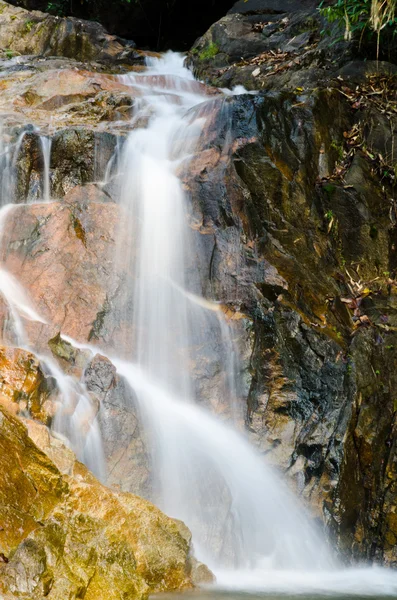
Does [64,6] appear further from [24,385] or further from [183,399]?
[24,385]

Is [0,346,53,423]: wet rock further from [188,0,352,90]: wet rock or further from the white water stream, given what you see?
[188,0,352,90]: wet rock

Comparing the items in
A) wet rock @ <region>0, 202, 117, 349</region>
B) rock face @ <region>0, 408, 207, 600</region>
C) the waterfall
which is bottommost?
rock face @ <region>0, 408, 207, 600</region>

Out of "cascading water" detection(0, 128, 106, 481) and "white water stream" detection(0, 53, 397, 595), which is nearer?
"cascading water" detection(0, 128, 106, 481)

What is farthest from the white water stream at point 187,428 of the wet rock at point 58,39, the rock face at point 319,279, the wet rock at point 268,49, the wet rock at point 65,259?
the wet rock at point 58,39

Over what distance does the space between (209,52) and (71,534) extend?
12418mm

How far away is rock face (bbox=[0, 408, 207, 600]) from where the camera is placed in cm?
321

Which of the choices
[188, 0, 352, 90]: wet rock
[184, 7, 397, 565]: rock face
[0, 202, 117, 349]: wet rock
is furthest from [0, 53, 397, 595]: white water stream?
[188, 0, 352, 90]: wet rock

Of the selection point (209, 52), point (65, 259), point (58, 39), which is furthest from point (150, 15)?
point (65, 259)

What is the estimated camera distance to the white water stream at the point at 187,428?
5070 millimetres

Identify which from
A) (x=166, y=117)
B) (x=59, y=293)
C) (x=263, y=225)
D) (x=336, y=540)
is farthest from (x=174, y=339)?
(x=166, y=117)

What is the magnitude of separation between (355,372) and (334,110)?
4432 millimetres

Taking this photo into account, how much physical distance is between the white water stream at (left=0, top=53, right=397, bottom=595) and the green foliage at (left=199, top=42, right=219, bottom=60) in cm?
734

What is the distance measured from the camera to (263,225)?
7020 mm

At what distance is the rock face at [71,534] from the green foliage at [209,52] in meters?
11.5
